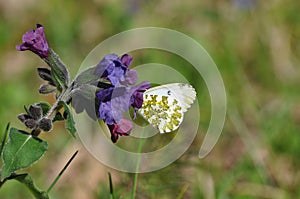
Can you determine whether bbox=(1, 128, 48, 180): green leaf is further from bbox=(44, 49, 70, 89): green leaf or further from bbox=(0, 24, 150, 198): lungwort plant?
bbox=(44, 49, 70, 89): green leaf

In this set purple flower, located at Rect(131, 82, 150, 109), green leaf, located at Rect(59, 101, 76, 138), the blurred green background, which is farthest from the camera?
the blurred green background

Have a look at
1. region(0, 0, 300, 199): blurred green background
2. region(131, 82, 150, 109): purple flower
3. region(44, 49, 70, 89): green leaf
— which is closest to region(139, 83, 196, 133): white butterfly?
region(131, 82, 150, 109): purple flower

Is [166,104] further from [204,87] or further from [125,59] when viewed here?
[204,87]

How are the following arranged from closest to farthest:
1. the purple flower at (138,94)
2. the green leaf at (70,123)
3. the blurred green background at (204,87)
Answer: the green leaf at (70,123), the purple flower at (138,94), the blurred green background at (204,87)

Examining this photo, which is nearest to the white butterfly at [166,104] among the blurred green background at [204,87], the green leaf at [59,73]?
the green leaf at [59,73]

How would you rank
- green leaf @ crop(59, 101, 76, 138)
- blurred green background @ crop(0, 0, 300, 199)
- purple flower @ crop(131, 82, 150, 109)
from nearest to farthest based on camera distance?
green leaf @ crop(59, 101, 76, 138), purple flower @ crop(131, 82, 150, 109), blurred green background @ crop(0, 0, 300, 199)

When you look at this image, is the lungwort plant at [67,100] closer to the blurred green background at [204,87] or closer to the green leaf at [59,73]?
the green leaf at [59,73]

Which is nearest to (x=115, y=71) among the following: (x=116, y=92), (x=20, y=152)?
(x=116, y=92)

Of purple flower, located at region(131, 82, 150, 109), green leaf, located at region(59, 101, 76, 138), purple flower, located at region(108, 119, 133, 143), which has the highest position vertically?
purple flower, located at region(131, 82, 150, 109)
